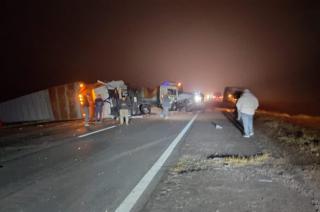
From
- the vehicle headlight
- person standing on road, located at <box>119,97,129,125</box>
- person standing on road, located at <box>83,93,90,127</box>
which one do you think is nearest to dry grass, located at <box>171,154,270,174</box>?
person standing on road, located at <box>119,97,129,125</box>

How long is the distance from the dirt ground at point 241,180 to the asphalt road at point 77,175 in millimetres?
678

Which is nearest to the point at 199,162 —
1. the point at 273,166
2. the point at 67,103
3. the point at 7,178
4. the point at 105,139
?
the point at 273,166

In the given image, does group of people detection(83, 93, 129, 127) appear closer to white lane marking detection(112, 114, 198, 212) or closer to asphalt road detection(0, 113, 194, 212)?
asphalt road detection(0, 113, 194, 212)

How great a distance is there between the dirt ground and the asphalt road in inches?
26.7

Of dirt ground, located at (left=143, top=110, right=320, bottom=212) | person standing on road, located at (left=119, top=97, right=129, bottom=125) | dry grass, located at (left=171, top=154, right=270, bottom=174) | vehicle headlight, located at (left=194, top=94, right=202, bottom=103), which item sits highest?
vehicle headlight, located at (left=194, top=94, right=202, bottom=103)

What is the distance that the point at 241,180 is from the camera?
6.40 meters

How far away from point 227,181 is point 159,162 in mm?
2317

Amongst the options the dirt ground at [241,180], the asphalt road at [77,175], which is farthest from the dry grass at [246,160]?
the asphalt road at [77,175]

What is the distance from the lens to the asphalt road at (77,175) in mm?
5422

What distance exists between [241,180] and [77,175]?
11.2 feet

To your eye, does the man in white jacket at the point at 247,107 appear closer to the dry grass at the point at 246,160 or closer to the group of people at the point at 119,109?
the dry grass at the point at 246,160

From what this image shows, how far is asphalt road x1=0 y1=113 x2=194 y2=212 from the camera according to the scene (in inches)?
213

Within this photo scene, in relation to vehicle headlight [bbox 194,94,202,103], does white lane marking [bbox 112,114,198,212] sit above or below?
below

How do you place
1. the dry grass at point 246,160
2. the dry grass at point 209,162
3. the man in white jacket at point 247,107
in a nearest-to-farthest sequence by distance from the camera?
the dry grass at point 209,162
the dry grass at point 246,160
the man in white jacket at point 247,107
